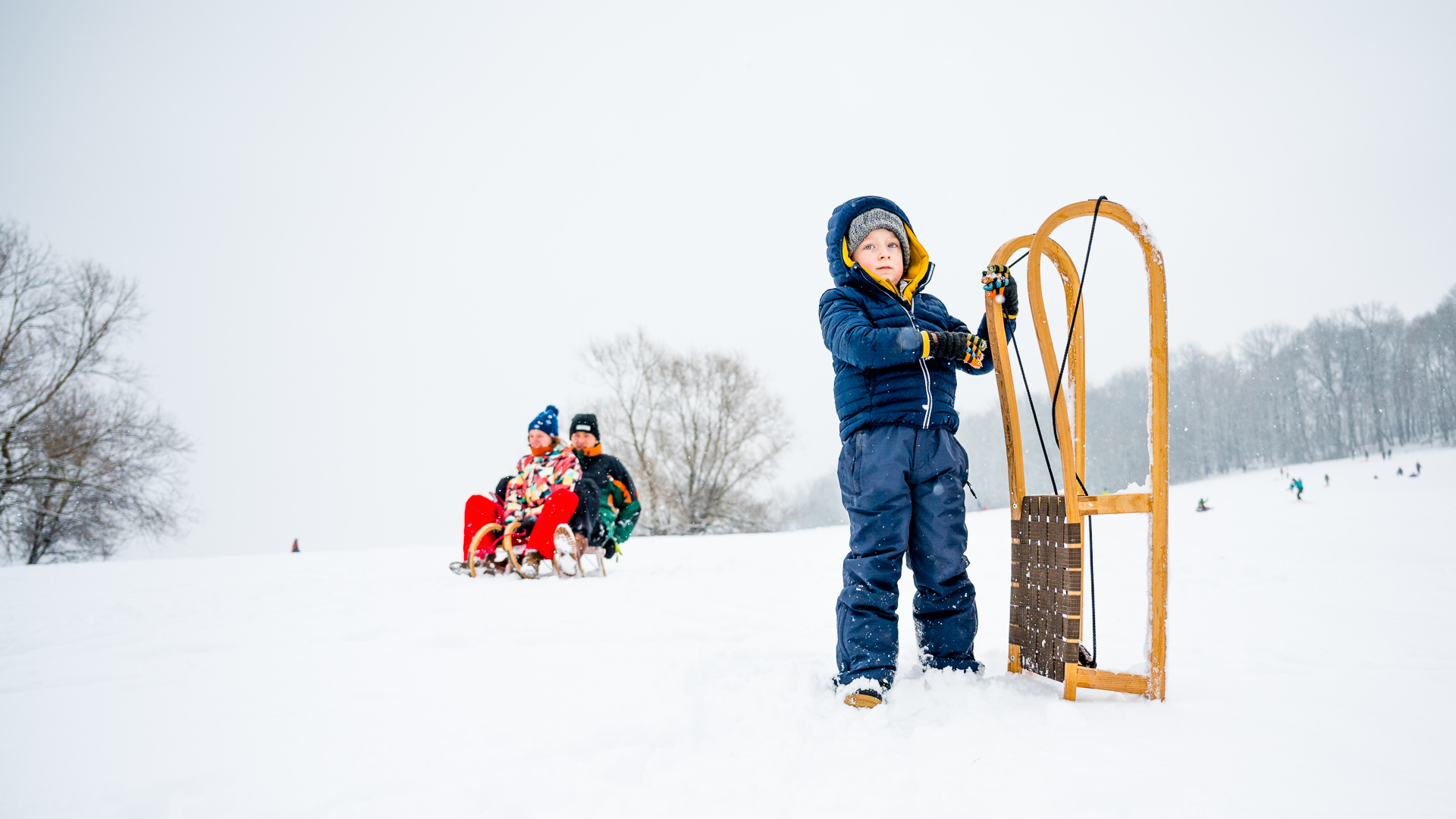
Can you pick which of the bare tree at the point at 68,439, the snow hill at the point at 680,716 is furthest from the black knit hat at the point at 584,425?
the bare tree at the point at 68,439

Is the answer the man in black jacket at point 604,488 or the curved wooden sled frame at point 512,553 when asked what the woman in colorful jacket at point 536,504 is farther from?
the man in black jacket at point 604,488

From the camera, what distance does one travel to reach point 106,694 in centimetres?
214

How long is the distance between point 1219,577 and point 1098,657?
2662 mm

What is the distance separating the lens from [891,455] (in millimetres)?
2211

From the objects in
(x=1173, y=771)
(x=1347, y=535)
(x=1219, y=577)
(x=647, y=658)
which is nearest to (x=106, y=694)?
(x=647, y=658)

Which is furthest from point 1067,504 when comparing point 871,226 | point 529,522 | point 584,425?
point 584,425

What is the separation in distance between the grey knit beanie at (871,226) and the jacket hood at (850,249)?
0.01 m

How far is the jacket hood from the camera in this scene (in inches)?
95.5

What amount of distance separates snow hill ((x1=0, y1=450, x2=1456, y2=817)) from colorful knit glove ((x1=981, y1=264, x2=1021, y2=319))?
133 centimetres

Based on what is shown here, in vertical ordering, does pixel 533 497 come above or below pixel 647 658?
above

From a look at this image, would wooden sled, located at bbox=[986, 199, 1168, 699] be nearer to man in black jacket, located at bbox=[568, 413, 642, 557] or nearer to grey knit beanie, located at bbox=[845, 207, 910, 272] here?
grey knit beanie, located at bbox=[845, 207, 910, 272]

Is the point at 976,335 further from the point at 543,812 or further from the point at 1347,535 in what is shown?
the point at 1347,535

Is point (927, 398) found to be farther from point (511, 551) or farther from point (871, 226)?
point (511, 551)

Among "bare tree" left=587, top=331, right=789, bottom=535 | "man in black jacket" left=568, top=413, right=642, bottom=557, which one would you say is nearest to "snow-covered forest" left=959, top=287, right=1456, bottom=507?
"bare tree" left=587, top=331, right=789, bottom=535
